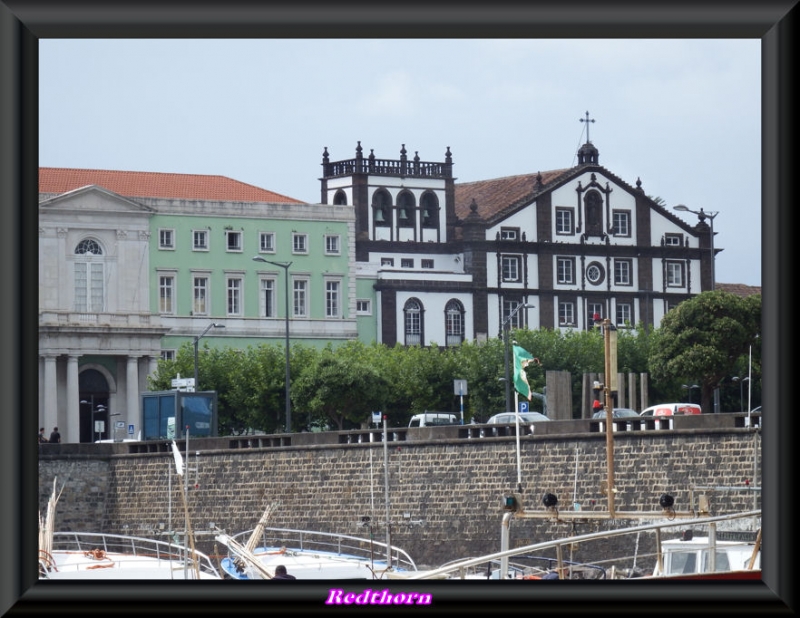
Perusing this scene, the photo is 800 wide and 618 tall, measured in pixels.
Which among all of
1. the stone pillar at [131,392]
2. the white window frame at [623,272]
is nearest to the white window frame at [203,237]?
the stone pillar at [131,392]

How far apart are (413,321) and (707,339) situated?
25534 millimetres

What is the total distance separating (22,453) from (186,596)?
0.64m

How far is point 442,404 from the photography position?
5875cm

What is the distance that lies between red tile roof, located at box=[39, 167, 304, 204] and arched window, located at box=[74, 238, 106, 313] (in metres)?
2.20

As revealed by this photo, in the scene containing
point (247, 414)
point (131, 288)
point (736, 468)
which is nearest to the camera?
point (736, 468)

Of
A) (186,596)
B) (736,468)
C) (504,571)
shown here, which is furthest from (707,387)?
(186,596)

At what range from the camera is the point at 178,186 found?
65125 millimetres

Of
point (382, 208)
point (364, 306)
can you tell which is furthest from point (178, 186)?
point (382, 208)

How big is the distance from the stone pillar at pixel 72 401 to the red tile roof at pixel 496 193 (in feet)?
73.4

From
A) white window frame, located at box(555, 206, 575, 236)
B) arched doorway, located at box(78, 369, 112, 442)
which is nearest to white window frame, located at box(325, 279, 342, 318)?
arched doorway, located at box(78, 369, 112, 442)

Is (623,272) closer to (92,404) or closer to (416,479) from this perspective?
(92,404)

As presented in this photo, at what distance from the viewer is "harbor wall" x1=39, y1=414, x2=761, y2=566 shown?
97.8 ft

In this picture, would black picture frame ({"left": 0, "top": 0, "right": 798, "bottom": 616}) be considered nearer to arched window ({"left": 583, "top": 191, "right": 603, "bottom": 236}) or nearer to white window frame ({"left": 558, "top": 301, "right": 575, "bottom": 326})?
white window frame ({"left": 558, "top": 301, "right": 575, "bottom": 326})

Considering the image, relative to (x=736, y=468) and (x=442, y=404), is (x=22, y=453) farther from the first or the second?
(x=442, y=404)
